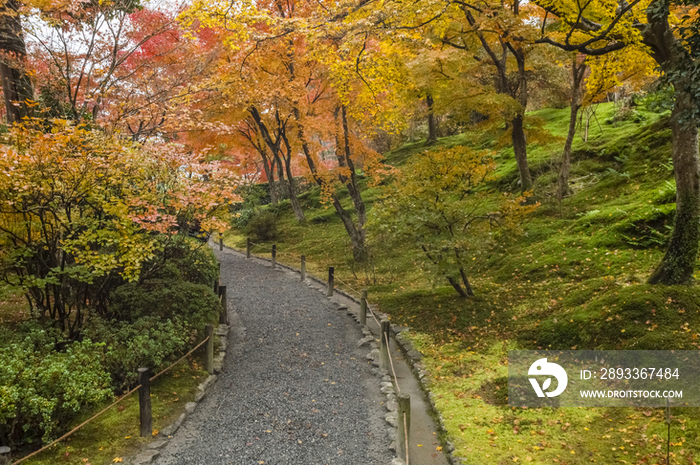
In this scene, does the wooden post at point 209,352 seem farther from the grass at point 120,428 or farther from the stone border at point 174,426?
the grass at point 120,428

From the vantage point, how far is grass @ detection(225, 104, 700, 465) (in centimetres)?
525

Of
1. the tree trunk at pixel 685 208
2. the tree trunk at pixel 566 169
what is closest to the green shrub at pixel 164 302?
the tree trunk at pixel 685 208

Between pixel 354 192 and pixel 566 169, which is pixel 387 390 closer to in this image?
pixel 354 192

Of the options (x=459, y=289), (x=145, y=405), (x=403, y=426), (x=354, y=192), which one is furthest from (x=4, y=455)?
(x=354, y=192)

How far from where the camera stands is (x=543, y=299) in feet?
30.2

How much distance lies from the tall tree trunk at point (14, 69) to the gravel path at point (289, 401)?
6.52 meters

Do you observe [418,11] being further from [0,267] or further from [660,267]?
[0,267]

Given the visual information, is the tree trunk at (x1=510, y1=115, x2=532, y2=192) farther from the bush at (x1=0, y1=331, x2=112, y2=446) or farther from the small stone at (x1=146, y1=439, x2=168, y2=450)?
the bush at (x1=0, y1=331, x2=112, y2=446)

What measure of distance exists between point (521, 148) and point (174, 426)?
12.4 m

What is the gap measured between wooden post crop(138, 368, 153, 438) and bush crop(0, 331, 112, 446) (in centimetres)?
41

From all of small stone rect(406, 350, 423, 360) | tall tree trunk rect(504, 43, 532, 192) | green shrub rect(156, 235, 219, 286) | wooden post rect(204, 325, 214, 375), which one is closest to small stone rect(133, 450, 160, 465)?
wooden post rect(204, 325, 214, 375)

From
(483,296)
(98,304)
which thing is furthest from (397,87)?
(98,304)

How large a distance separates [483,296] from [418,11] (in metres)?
6.41

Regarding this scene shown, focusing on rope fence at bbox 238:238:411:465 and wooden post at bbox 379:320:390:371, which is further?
wooden post at bbox 379:320:390:371
